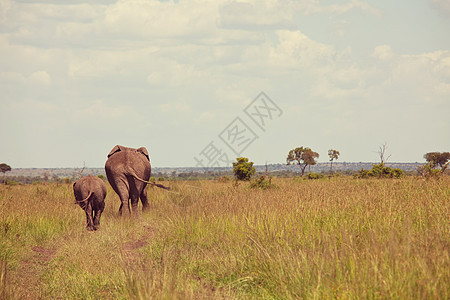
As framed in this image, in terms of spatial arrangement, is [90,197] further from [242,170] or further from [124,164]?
[242,170]

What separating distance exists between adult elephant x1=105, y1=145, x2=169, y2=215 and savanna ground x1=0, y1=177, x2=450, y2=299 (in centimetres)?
69

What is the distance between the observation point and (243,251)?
6.40 m

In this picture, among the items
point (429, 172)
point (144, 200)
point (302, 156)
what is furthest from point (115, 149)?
point (302, 156)

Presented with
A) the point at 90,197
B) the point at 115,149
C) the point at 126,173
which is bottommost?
the point at 90,197

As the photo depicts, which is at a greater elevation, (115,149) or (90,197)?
(115,149)

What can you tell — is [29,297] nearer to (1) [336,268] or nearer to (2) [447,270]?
(1) [336,268]

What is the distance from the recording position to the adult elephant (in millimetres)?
12484

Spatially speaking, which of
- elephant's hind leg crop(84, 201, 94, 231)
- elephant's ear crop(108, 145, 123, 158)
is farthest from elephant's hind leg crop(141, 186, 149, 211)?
elephant's hind leg crop(84, 201, 94, 231)

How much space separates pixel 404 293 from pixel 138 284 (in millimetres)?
2518

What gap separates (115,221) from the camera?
11859mm

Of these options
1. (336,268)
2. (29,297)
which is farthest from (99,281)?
(336,268)

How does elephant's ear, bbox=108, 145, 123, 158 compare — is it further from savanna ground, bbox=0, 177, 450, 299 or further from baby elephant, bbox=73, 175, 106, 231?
savanna ground, bbox=0, 177, 450, 299

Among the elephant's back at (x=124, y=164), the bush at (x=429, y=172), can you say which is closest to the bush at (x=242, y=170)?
the bush at (x=429, y=172)

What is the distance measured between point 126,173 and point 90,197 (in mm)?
1713
